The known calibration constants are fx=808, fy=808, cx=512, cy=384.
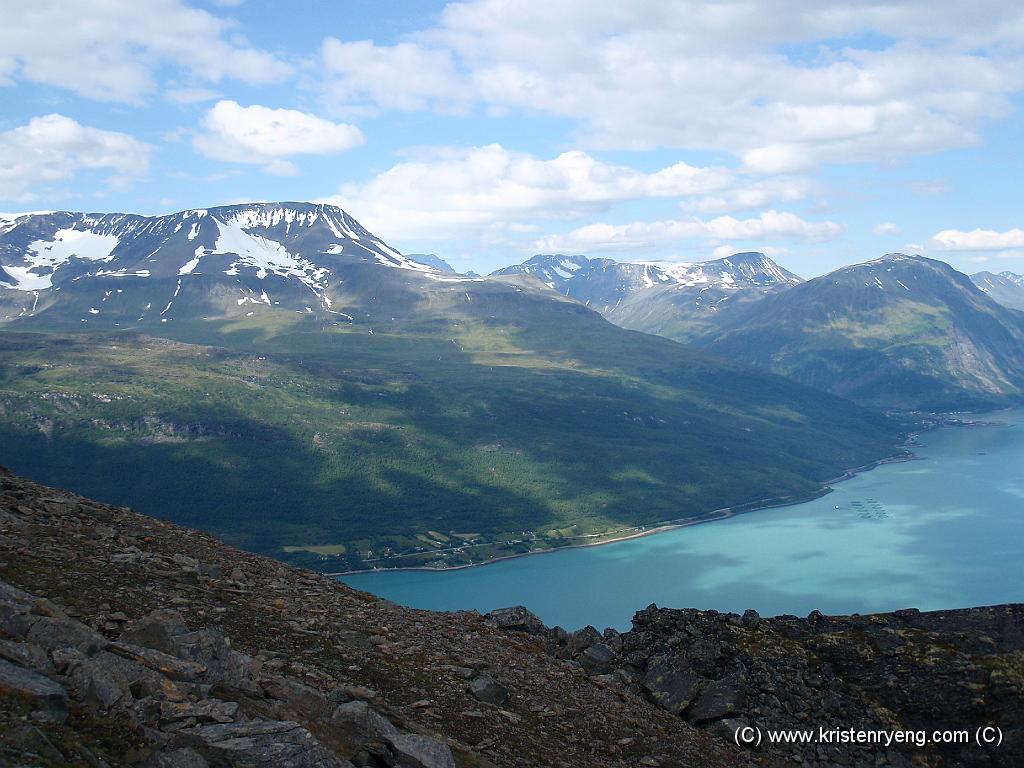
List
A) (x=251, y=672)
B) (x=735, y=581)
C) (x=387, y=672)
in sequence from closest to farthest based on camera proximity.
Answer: (x=251, y=672)
(x=387, y=672)
(x=735, y=581)

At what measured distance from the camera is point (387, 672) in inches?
774

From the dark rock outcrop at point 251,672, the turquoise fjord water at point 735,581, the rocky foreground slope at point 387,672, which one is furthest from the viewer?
the turquoise fjord water at point 735,581

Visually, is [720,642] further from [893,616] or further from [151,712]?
[151,712]

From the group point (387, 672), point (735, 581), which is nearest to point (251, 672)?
point (387, 672)

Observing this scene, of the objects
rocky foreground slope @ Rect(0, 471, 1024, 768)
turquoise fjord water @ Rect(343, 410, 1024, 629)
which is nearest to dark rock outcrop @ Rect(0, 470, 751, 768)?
rocky foreground slope @ Rect(0, 471, 1024, 768)

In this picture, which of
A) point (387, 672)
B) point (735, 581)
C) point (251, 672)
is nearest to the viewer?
point (251, 672)

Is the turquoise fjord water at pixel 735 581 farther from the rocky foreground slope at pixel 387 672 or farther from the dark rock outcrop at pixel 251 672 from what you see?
the dark rock outcrop at pixel 251 672

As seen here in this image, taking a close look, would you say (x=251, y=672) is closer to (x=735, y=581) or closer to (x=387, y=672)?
(x=387, y=672)

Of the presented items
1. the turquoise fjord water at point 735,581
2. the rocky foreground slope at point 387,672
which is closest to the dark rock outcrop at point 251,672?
the rocky foreground slope at point 387,672

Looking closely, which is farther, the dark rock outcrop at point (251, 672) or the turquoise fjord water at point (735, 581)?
the turquoise fjord water at point (735, 581)

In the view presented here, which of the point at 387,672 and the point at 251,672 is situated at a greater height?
the point at 251,672

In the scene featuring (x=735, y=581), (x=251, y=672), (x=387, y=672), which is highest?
(x=251, y=672)

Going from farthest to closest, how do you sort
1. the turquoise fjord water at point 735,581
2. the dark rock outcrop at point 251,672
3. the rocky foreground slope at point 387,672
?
1. the turquoise fjord water at point 735,581
2. the rocky foreground slope at point 387,672
3. the dark rock outcrop at point 251,672

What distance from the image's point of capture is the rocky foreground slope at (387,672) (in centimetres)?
1269
